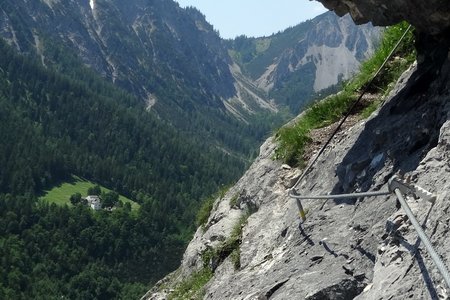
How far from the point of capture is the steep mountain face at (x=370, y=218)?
4.90 metres

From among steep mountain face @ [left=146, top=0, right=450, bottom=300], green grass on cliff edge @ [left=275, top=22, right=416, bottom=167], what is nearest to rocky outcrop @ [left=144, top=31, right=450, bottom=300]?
steep mountain face @ [left=146, top=0, right=450, bottom=300]

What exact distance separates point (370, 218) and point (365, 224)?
0.29 ft

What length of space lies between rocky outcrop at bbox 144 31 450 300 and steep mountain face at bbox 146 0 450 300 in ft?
0.04

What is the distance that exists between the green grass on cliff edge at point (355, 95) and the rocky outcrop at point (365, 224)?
109 centimetres

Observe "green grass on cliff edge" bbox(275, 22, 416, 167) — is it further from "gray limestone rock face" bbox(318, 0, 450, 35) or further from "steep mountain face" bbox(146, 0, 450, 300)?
"gray limestone rock face" bbox(318, 0, 450, 35)

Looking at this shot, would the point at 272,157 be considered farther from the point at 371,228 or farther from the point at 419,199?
the point at 419,199

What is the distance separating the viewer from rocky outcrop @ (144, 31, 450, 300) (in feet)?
16.0

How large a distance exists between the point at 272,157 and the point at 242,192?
3.22ft

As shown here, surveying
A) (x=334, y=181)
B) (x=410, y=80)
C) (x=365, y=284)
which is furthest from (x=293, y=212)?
(x=365, y=284)

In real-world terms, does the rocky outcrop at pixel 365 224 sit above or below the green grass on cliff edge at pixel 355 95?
below

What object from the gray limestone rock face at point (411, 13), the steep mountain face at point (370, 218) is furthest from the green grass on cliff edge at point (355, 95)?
the gray limestone rock face at point (411, 13)

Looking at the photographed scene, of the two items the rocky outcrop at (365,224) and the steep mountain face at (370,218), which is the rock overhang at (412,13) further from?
the rocky outcrop at (365,224)

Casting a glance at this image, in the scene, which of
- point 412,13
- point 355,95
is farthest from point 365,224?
point 355,95

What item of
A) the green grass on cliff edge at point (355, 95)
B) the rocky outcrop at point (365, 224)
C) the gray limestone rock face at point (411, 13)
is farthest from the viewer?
the green grass on cliff edge at point (355, 95)
